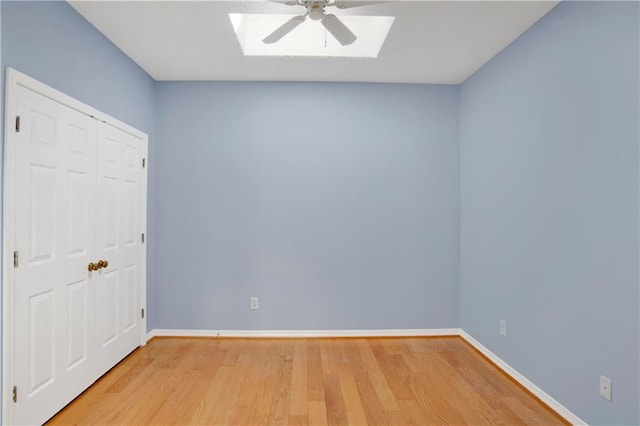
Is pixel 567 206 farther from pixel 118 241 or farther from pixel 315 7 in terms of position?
pixel 118 241

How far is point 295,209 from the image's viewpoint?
11.3 ft

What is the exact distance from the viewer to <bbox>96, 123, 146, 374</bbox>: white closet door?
255 centimetres

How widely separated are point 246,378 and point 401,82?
10.4ft

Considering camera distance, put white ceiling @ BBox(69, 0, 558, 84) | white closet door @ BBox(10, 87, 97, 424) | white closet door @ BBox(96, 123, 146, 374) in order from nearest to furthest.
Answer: white closet door @ BBox(10, 87, 97, 424), white ceiling @ BBox(69, 0, 558, 84), white closet door @ BBox(96, 123, 146, 374)

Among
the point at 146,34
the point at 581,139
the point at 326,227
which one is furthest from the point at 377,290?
the point at 146,34

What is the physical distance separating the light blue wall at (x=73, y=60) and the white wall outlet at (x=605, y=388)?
3623 millimetres

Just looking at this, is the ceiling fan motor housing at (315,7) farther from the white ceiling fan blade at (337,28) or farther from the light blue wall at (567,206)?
the light blue wall at (567,206)

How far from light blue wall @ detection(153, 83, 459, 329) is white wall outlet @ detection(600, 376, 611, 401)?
170 cm

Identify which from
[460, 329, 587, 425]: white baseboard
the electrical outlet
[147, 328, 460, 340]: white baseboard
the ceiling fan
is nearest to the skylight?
the ceiling fan

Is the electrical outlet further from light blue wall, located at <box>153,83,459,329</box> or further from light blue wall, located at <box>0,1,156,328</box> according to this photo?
light blue wall, located at <box>0,1,156,328</box>

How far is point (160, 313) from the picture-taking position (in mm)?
3420

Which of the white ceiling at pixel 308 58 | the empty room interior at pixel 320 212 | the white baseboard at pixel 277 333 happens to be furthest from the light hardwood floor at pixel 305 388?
the white ceiling at pixel 308 58

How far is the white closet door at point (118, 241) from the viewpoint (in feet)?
8.36

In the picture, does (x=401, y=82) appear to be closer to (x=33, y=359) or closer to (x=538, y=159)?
(x=538, y=159)
